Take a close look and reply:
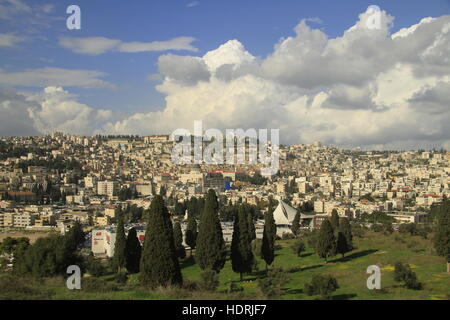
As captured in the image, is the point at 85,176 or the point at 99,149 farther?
the point at 99,149

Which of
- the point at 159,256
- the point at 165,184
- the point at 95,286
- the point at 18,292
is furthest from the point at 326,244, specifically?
the point at 165,184

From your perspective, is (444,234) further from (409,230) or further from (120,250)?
(120,250)

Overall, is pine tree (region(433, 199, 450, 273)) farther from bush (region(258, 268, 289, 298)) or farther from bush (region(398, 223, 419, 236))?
bush (region(398, 223, 419, 236))

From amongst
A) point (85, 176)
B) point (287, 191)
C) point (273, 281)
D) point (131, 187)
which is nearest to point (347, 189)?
point (287, 191)

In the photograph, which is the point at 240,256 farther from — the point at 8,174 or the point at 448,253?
the point at 8,174
